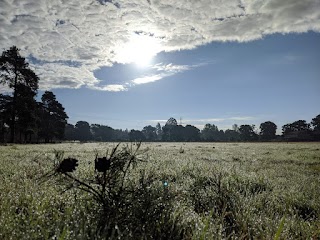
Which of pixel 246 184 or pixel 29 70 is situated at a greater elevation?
pixel 29 70

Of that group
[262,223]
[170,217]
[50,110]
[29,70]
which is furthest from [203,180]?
[50,110]

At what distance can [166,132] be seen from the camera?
503 feet

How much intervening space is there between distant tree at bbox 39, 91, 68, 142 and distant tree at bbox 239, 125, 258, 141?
302 feet

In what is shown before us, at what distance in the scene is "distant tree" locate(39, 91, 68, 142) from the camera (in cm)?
6494

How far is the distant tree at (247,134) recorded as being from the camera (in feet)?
441

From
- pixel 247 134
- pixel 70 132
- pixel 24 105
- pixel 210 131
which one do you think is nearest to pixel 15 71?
pixel 24 105

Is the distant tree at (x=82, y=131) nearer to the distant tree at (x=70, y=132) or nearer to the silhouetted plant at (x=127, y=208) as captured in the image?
the distant tree at (x=70, y=132)

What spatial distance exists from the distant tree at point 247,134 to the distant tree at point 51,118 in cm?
9190

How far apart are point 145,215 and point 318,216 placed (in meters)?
2.59

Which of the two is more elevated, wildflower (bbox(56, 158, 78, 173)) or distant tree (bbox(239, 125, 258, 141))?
distant tree (bbox(239, 125, 258, 141))

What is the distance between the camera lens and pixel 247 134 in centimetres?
13488

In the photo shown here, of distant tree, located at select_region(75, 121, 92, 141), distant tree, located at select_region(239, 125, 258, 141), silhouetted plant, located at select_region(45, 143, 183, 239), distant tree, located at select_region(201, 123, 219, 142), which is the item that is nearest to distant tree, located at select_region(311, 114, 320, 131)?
distant tree, located at select_region(239, 125, 258, 141)

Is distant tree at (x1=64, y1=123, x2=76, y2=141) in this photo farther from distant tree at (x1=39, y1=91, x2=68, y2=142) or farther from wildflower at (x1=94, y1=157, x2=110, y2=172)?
wildflower at (x1=94, y1=157, x2=110, y2=172)

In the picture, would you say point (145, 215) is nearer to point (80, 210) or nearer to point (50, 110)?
point (80, 210)
